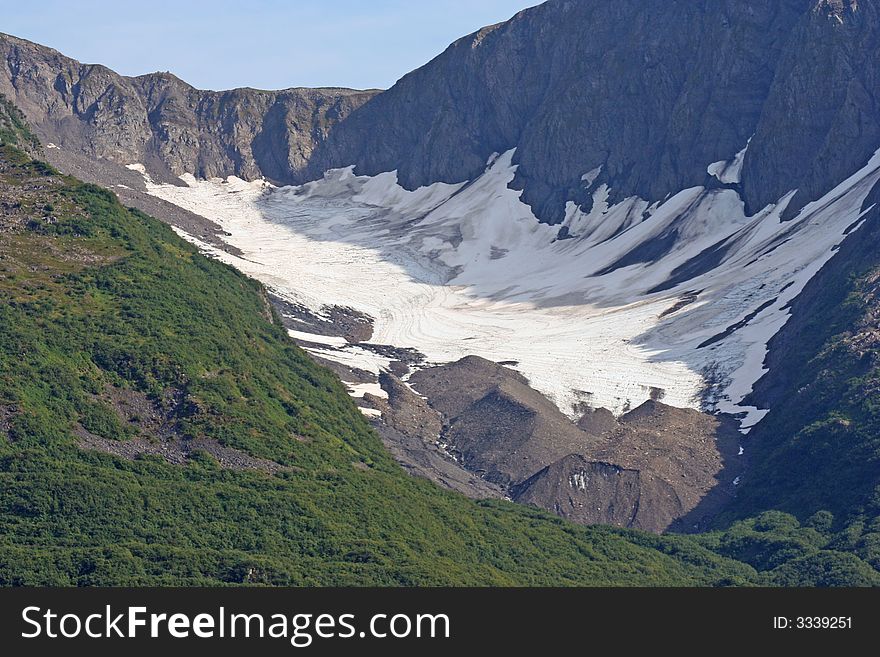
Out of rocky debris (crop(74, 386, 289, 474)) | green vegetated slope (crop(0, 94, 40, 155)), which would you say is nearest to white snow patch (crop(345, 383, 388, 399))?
green vegetated slope (crop(0, 94, 40, 155))

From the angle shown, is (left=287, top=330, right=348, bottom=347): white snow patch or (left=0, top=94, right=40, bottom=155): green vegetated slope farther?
(left=287, top=330, right=348, bottom=347): white snow patch

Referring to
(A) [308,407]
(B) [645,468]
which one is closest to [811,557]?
(B) [645,468]

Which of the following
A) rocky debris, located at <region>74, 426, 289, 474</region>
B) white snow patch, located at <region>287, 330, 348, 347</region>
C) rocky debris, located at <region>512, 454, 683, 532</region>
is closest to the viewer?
rocky debris, located at <region>74, 426, 289, 474</region>

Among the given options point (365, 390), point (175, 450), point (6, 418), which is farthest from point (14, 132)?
point (6, 418)

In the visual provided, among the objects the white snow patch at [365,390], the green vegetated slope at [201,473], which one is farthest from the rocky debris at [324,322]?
the green vegetated slope at [201,473]

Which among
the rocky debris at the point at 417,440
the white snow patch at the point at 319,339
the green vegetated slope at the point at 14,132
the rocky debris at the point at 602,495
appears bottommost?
the rocky debris at the point at 602,495

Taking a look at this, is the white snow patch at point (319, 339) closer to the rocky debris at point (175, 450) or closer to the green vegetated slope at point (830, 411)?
the green vegetated slope at point (830, 411)

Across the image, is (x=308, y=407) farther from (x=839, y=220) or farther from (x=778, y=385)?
(x=839, y=220)

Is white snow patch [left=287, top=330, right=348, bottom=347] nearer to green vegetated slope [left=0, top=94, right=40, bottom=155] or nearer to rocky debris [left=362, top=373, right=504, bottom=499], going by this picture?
rocky debris [left=362, top=373, right=504, bottom=499]

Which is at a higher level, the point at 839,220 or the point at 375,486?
the point at 839,220
